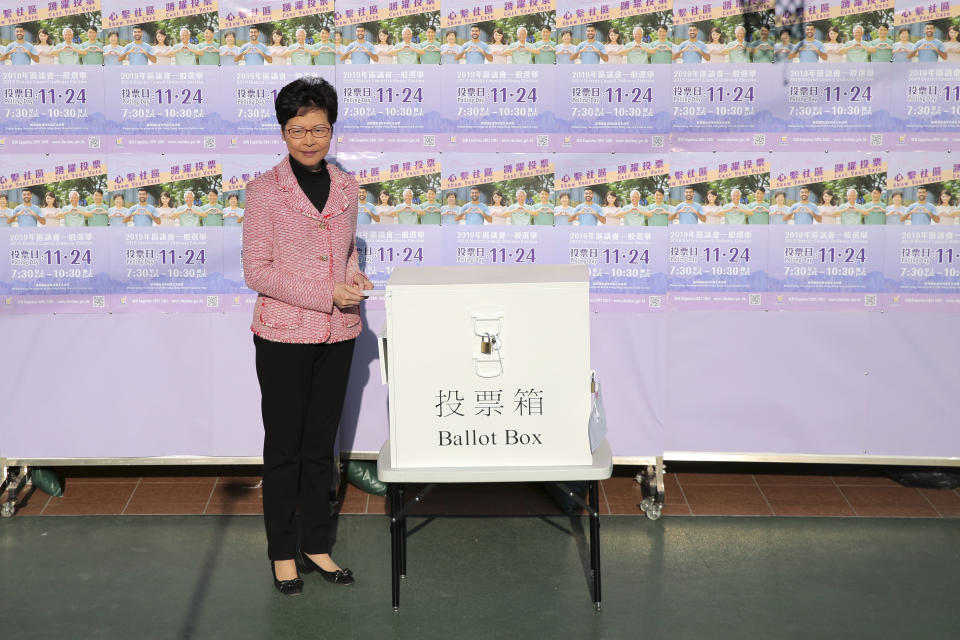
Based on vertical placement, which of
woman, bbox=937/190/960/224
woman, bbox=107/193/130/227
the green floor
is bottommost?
the green floor

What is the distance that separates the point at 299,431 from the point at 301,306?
1.54 ft

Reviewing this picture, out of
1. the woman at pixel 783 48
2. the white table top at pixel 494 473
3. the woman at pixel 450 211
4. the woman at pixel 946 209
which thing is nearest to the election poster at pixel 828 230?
the woman at pixel 946 209

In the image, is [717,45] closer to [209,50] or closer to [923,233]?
[923,233]

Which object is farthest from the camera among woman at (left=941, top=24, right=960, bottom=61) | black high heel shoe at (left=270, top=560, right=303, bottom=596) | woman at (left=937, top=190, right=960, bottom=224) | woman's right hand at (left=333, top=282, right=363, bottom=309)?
woman at (left=937, top=190, right=960, bottom=224)

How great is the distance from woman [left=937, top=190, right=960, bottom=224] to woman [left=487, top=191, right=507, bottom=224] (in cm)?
171

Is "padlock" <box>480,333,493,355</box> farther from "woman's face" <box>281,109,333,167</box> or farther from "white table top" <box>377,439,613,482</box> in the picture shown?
"woman's face" <box>281,109,333,167</box>

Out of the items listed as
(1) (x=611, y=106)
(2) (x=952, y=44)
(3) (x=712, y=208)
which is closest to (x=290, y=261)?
(1) (x=611, y=106)

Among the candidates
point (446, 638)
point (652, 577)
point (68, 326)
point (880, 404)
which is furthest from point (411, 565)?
point (880, 404)

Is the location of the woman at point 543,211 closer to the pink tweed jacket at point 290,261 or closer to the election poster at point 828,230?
the election poster at point 828,230

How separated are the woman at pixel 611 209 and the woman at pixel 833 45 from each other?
0.97 m

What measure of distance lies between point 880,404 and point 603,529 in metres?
1.25

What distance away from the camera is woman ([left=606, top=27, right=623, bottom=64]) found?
175 inches

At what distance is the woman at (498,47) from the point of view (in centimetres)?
446

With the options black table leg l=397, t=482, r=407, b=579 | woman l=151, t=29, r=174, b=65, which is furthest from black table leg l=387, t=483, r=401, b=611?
woman l=151, t=29, r=174, b=65
